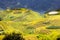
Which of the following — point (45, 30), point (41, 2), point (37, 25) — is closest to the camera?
point (45, 30)

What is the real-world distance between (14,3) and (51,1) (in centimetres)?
610

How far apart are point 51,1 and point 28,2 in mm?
3805

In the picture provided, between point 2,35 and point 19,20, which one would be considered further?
point 19,20

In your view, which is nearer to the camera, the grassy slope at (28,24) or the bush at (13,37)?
the bush at (13,37)

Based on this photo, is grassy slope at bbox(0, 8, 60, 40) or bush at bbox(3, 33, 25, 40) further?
grassy slope at bbox(0, 8, 60, 40)

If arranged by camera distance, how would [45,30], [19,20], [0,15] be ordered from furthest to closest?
[0,15]
[19,20]
[45,30]

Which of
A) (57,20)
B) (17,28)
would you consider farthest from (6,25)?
(57,20)

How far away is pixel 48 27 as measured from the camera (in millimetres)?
33062

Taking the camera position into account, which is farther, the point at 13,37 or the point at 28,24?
the point at 28,24

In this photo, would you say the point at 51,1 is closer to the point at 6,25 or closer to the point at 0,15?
the point at 0,15

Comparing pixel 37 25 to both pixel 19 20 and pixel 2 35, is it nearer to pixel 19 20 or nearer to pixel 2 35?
pixel 19 20

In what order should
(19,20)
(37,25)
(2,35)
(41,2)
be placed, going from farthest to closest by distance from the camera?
(41,2) → (19,20) → (37,25) → (2,35)

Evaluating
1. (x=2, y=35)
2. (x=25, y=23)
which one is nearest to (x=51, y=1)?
(x=25, y=23)

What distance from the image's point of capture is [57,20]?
1405 inches
